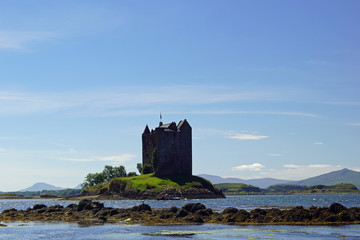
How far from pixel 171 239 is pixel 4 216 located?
4733 centimetres

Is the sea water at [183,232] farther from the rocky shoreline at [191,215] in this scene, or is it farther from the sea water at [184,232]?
the rocky shoreline at [191,215]

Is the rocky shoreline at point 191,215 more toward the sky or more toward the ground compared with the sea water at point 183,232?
more toward the sky

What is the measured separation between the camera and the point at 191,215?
6969 centimetres

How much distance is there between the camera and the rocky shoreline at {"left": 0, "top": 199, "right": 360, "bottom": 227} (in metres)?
62.2

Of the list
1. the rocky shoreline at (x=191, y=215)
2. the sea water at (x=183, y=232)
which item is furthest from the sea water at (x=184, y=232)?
the rocky shoreline at (x=191, y=215)

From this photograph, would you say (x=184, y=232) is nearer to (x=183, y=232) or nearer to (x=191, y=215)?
(x=183, y=232)

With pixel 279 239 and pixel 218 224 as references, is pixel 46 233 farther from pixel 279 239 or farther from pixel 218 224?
pixel 279 239

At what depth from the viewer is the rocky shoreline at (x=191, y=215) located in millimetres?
62250

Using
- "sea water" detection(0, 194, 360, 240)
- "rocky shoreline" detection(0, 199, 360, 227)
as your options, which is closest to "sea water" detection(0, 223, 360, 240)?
"sea water" detection(0, 194, 360, 240)

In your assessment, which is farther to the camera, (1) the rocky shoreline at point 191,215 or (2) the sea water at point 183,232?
(1) the rocky shoreline at point 191,215

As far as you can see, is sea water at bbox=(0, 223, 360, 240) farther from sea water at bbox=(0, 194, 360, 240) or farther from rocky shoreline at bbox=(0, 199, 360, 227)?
rocky shoreline at bbox=(0, 199, 360, 227)

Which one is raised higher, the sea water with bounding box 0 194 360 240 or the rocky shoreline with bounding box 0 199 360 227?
the rocky shoreline with bounding box 0 199 360 227

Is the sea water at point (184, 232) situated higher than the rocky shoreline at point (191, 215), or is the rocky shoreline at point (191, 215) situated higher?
the rocky shoreline at point (191, 215)

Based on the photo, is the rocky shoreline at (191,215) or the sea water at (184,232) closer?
the sea water at (184,232)
